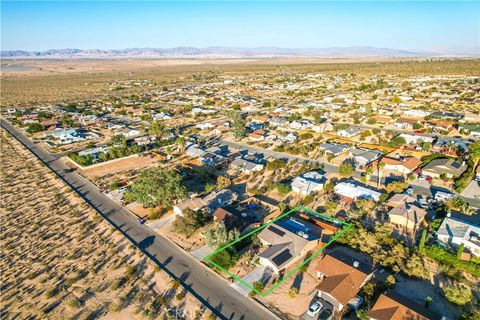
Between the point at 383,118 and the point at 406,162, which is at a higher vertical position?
the point at 383,118

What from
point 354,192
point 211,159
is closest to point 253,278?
point 354,192

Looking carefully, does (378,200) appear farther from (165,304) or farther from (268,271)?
(165,304)

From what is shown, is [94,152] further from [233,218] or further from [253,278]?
[253,278]

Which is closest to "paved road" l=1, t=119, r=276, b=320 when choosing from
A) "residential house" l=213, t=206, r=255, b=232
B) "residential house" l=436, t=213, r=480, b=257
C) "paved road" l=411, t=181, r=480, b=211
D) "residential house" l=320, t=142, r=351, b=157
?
"residential house" l=213, t=206, r=255, b=232

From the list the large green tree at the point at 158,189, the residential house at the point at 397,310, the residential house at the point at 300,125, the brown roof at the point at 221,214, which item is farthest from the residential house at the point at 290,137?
the residential house at the point at 397,310

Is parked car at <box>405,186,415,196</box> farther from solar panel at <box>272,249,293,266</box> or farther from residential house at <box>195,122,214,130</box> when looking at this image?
residential house at <box>195,122,214,130</box>

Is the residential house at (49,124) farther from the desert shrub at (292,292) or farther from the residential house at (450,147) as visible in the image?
the residential house at (450,147)

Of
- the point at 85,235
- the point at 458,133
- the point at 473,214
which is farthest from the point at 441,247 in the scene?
the point at 458,133
